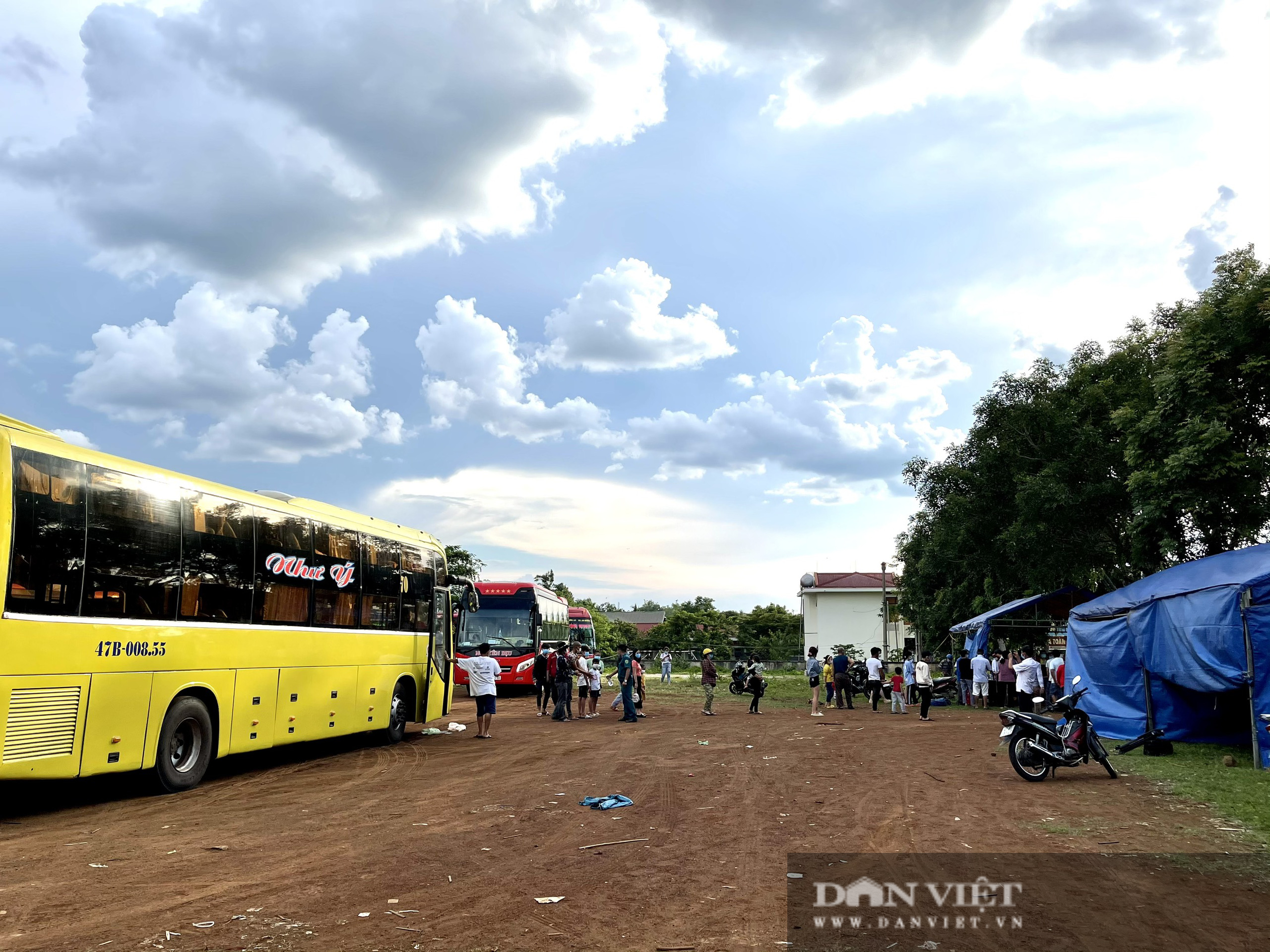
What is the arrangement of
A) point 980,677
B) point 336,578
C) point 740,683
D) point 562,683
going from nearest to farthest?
1. point 336,578
2. point 562,683
3. point 980,677
4. point 740,683

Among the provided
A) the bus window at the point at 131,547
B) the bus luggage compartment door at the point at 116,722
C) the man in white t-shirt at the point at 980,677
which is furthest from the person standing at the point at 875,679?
the bus luggage compartment door at the point at 116,722

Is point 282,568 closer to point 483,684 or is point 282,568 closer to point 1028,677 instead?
point 483,684

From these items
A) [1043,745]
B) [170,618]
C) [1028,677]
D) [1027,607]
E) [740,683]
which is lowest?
[740,683]

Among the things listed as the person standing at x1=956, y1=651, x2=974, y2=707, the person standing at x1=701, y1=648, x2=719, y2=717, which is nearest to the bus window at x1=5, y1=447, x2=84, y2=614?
the person standing at x1=701, y1=648, x2=719, y2=717

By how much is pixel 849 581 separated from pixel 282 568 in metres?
→ 62.0

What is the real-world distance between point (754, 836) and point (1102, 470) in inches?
895

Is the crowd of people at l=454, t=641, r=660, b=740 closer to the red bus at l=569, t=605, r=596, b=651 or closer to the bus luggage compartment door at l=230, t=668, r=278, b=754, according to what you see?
the bus luggage compartment door at l=230, t=668, r=278, b=754

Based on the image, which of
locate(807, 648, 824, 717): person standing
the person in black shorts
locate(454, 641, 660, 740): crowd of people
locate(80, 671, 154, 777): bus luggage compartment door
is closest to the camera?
locate(80, 671, 154, 777): bus luggage compartment door

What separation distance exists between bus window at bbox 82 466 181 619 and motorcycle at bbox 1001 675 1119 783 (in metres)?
9.71

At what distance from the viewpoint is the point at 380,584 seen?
588 inches

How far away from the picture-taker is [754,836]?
7973 mm

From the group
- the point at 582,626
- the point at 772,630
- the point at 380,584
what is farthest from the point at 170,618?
the point at 772,630

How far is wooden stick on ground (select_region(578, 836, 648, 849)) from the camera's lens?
7.58 meters

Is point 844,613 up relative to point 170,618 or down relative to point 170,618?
up
